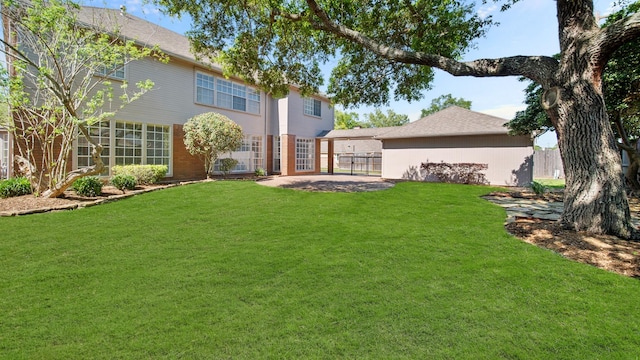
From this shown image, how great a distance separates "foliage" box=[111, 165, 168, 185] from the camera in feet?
33.8

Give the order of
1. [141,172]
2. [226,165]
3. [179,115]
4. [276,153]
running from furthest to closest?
[276,153]
[226,165]
[179,115]
[141,172]

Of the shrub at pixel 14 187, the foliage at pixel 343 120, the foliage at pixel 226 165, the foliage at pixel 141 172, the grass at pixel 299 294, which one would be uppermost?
the foliage at pixel 343 120

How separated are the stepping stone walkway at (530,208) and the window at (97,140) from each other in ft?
41.5

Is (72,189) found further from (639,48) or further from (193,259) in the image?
(639,48)

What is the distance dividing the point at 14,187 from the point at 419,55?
10992 mm

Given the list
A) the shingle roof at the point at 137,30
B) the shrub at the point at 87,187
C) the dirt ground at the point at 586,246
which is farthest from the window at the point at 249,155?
the dirt ground at the point at 586,246

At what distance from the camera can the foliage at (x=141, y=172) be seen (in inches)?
406

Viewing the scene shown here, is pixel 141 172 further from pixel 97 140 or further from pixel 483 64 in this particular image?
pixel 483 64

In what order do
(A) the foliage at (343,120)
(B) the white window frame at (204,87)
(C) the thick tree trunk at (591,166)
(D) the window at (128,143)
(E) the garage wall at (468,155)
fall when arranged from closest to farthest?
(C) the thick tree trunk at (591,166) → (D) the window at (128,143) → (B) the white window frame at (204,87) → (E) the garage wall at (468,155) → (A) the foliage at (343,120)

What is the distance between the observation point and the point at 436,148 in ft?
52.8

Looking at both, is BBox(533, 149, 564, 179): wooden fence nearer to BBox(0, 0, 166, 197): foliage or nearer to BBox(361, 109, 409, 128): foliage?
BBox(0, 0, 166, 197): foliage

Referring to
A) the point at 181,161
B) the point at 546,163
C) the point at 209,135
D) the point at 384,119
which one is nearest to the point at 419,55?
the point at 209,135

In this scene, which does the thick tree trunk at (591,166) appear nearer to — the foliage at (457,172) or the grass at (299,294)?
the grass at (299,294)

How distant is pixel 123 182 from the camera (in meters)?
9.35
